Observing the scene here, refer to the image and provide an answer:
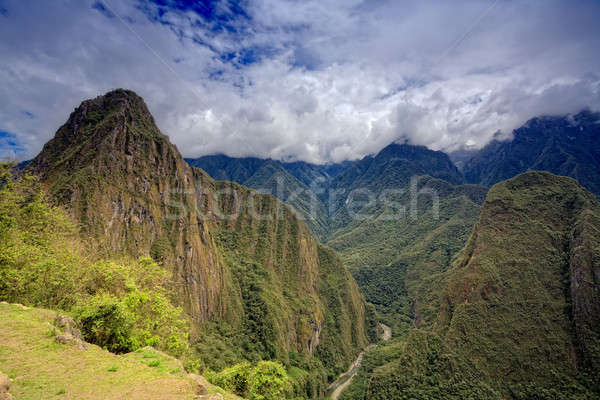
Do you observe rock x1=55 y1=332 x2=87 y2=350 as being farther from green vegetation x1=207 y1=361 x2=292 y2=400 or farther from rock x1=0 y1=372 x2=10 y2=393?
green vegetation x1=207 y1=361 x2=292 y2=400

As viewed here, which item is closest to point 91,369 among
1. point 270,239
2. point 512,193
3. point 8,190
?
point 8,190

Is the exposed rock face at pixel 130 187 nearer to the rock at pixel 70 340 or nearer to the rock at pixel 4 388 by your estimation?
the rock at pixel 70 340

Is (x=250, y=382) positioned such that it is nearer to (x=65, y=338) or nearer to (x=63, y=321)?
(x=63, y=321)

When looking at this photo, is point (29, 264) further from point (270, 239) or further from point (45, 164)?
point (270, 239)

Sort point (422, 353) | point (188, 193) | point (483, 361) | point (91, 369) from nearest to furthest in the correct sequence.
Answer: point (91, 369), point (483, 361), point (422, 353), point (188, 193)

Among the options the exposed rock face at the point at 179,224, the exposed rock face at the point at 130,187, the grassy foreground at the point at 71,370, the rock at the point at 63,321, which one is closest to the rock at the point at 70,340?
the grassy foreground at the point at 71,370

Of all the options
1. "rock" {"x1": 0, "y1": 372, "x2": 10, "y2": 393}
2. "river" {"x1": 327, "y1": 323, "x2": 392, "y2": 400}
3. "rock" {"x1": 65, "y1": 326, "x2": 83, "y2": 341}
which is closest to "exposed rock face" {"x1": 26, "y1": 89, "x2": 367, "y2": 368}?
"river" {"x1": 327, "y1": 323, "x2": 392, "y2": 400}
